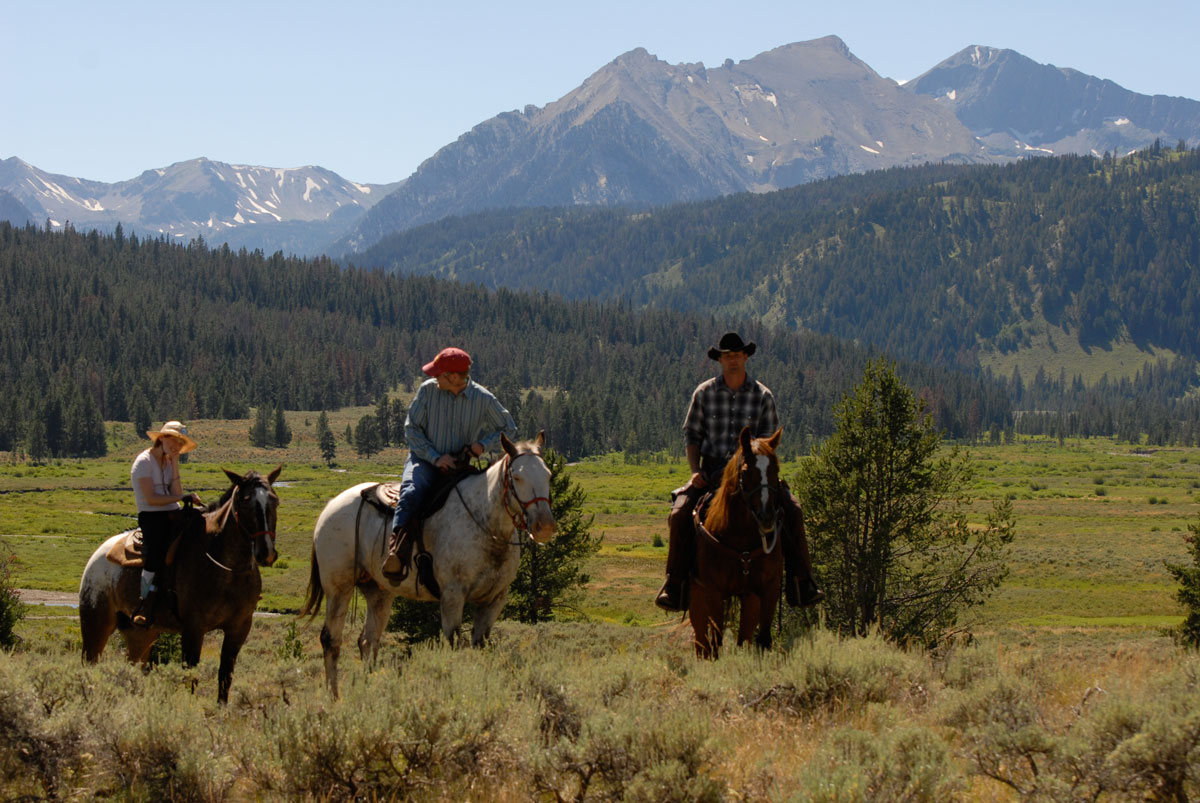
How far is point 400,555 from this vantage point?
12.1 m

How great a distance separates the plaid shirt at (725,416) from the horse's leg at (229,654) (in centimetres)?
582

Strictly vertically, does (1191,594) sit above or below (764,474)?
below

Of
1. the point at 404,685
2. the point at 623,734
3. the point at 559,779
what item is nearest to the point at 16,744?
the point at 404,685

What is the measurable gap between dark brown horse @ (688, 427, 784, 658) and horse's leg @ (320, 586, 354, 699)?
4.59 meters

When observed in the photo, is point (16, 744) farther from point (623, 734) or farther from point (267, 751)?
point (623, 734)

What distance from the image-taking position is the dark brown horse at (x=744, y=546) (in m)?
10.7

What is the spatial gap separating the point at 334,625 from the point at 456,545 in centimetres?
237

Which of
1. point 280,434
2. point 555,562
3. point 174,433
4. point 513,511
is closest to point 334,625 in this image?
point 174,433

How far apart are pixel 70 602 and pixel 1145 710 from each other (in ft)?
177

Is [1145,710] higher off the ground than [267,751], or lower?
higher

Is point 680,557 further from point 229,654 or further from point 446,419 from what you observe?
point 229,654

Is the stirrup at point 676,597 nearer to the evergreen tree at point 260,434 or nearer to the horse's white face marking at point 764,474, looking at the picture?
the horse's white face marking at point 764,474

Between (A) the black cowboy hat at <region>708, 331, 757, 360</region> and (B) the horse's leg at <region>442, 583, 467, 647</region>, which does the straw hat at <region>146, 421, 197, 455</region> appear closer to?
(B) the horse's leg at <region>442, 583, 467, 647</region>

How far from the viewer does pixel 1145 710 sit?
6641 millimetres
